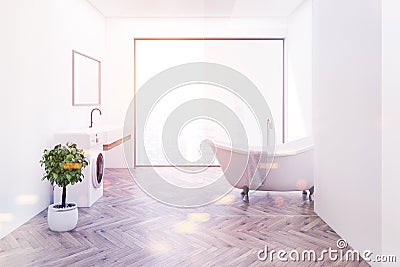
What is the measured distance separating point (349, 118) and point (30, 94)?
2993mm

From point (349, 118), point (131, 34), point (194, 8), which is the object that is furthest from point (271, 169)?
point (131, 34)

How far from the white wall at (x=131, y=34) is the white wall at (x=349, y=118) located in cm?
313

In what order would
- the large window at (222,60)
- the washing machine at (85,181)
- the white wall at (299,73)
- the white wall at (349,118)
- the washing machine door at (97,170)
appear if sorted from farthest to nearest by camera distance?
the large window at (222,60)
the white wall at (299,73)
the washing machine door at (97,170)
the washing machine at (85,181)
the white wall at (349,118)

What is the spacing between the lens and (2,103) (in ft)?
11.0

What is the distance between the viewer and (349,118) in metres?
3.14

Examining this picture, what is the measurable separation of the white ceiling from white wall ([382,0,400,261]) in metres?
3.82

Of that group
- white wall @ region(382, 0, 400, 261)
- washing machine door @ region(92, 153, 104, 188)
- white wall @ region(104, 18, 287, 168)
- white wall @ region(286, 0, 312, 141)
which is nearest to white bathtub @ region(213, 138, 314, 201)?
white wall @ region(286, 0, 312, 141)

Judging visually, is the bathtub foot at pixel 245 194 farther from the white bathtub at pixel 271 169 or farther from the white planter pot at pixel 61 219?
the white planter pot at pixel 61 219

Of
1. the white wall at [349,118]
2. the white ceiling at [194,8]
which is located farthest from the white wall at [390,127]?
the white ceiling at [194,8]

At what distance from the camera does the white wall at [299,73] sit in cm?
584

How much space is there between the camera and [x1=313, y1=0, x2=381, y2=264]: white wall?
8.82 ft

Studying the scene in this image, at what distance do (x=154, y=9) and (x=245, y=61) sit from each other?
1959 mm

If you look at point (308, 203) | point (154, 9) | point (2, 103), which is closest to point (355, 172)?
point (308, 203)

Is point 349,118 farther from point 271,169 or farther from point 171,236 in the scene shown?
point 171,236
